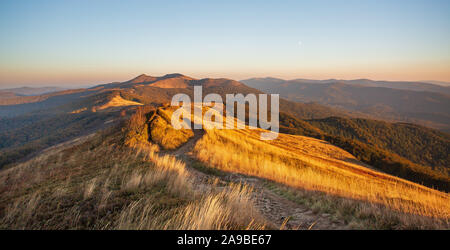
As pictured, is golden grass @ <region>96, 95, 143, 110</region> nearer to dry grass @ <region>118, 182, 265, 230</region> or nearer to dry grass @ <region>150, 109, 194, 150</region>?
dry grass @ <region>150, 109, 194, 150</region>

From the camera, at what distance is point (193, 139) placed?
1545 cm

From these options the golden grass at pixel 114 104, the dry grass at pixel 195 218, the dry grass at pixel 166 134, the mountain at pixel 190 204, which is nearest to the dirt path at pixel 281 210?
the mountain at pixel 190 204

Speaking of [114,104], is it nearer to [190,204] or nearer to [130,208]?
[130,208]

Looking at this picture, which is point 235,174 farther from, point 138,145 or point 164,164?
point 138,145

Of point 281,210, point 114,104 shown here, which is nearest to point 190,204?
point 281,210

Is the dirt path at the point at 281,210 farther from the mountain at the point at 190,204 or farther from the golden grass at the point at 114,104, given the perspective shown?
the golden grass at the point at 114,104

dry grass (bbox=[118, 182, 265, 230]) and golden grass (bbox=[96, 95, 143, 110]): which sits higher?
golden grass (bbox=[96, 95, 143, 110])

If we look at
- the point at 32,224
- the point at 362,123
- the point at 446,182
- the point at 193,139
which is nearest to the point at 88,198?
the point at 32,224

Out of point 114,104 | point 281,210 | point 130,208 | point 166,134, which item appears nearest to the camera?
point 130,208

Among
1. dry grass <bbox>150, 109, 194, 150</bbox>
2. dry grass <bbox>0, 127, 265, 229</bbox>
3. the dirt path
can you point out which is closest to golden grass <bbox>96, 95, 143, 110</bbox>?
dry grass <bbox>150, 109, 194, 150</bbox>

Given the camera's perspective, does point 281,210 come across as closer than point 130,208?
No
